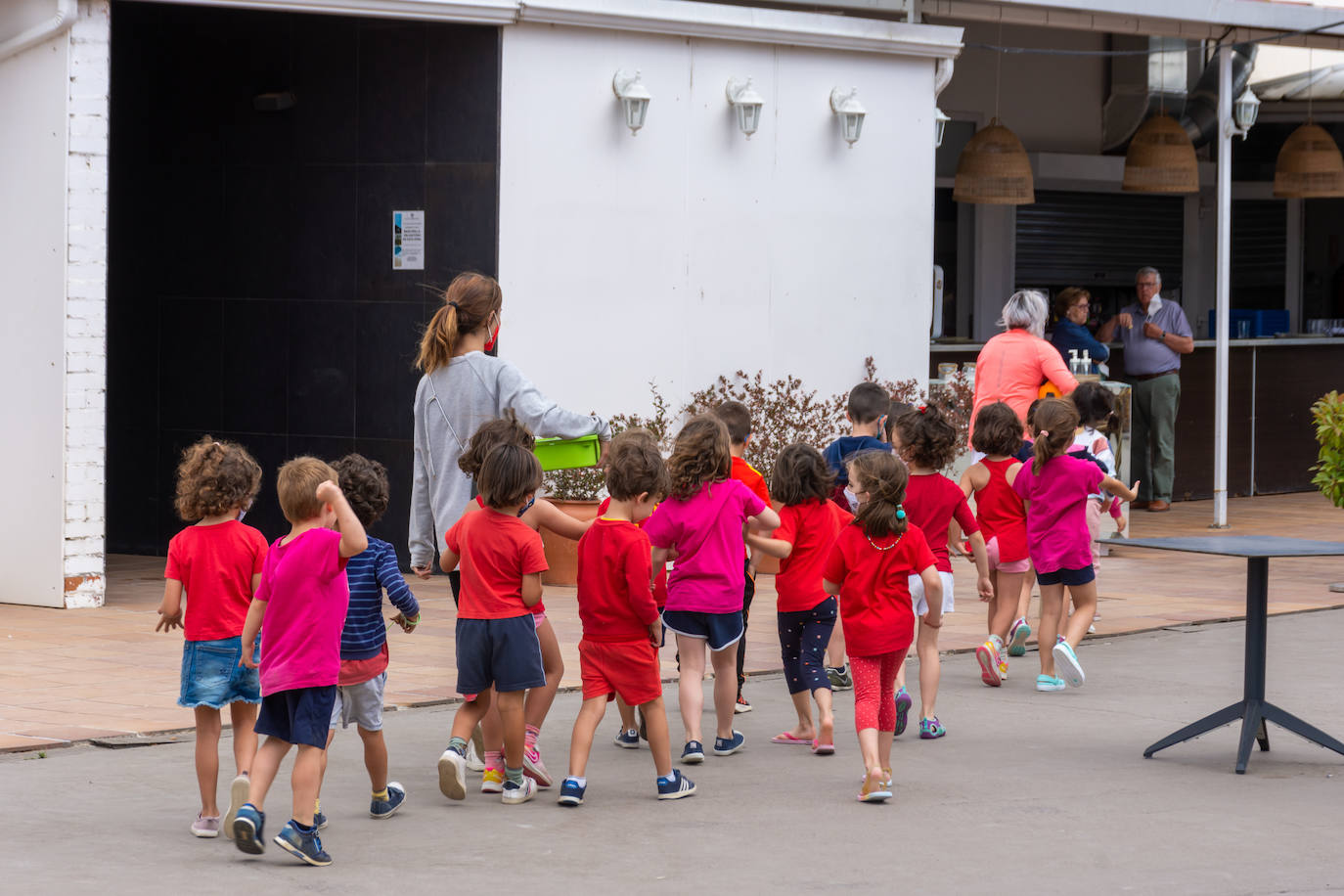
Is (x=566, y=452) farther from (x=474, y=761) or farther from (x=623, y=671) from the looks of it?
(x=474, y=761)

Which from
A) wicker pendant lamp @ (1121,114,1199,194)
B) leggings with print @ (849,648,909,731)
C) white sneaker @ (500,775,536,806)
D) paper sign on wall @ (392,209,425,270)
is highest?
wicker pendant lamp @ (1121,114,1199,194)

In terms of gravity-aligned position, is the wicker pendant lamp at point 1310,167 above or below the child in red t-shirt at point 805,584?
above

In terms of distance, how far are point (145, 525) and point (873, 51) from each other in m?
6.36

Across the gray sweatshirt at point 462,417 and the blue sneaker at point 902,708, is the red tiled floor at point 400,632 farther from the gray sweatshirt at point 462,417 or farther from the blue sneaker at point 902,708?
the blue sneaker at point 902,708

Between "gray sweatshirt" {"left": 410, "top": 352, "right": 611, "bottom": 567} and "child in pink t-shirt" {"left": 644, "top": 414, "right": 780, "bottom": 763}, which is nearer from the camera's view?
"gray sweatshirt" {"left": 410, "top": 352, "right": 611, "bottom": 567}

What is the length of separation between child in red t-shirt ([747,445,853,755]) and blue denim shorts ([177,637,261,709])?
7.76ft

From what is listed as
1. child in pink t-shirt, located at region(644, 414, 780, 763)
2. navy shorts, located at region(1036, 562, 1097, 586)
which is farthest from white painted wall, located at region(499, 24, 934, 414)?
child in pink t-shirt, located at region(644, 414, 780, 763)

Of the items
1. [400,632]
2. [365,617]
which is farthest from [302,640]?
[400,632]

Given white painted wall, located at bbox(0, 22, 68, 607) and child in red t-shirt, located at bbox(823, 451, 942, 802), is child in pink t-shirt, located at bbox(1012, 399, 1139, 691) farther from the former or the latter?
white painted wall, located at bbox(0, 22, 68, 607)

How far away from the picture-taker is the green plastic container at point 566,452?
695 centimetres

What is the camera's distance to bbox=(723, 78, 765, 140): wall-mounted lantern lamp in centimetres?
1305

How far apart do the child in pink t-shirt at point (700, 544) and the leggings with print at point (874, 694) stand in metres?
0.61

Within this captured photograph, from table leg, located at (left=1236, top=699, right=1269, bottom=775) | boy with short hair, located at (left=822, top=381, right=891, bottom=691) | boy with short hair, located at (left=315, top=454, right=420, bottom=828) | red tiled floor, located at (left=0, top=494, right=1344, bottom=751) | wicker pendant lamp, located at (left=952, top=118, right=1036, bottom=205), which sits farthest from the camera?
wicker pendant lamp, located at (left=952, top=118, right=1036, bottom=205)

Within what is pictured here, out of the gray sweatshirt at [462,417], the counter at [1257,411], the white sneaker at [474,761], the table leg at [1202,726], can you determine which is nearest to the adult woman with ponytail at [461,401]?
the gray sweatshirt at [462,417]
